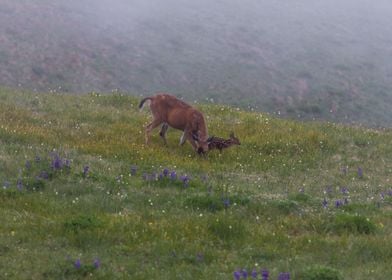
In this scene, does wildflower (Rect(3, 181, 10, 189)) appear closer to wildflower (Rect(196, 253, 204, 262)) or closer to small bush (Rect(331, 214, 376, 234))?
wildflower (Rect(196, 253, 204, 262))

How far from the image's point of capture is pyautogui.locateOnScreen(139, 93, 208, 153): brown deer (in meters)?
15.9

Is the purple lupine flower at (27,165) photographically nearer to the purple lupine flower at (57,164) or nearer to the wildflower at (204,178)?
the purple lupine flower at (57,164)

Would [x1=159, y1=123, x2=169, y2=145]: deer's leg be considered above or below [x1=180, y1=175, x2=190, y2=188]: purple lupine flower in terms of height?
below

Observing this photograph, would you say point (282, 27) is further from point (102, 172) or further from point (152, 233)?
point (152, 233)

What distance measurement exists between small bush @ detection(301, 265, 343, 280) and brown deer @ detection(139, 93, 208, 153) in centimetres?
706

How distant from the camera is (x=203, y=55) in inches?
1414

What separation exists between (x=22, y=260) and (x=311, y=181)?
23.5ft

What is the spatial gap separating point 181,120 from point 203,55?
19939 mm

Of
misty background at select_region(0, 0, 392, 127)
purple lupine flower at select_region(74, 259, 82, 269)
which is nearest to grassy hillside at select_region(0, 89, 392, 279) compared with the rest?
purple lupine flower at select_region(74, 259, 82, 269)

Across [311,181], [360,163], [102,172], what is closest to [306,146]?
[360,163]

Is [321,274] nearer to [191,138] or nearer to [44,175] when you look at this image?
[44,175]

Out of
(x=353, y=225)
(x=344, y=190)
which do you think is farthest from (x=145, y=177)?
(x=353, y=225)

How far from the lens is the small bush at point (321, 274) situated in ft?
28.2

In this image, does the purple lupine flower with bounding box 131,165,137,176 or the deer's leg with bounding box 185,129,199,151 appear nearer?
the purple lupine flower with bounding box 131,165,137,176
